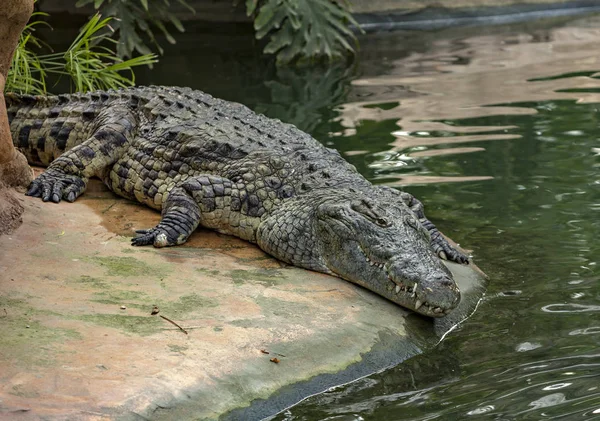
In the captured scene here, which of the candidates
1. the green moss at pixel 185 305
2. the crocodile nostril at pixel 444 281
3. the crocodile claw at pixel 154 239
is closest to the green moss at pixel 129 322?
the green moss at pixel 185 305

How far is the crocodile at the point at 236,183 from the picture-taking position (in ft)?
18.7

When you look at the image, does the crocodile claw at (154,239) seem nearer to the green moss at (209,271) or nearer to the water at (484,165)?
the green moss at (209,271)

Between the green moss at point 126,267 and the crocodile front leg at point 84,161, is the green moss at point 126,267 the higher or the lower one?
the lower one

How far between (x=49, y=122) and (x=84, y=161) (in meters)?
0.91

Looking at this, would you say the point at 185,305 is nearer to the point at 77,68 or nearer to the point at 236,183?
the point at 236,183

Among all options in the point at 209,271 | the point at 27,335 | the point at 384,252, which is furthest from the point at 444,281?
the point at 27,335

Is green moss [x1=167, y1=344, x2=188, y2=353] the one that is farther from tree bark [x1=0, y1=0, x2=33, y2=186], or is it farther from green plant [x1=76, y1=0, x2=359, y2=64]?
green plant [x1=76, y1=0, x2=359, y2=64]

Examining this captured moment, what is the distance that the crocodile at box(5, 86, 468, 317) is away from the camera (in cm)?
569

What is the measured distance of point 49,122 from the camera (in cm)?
777

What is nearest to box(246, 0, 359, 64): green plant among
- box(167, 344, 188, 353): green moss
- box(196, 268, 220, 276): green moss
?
box(196, 268, 220, 276): green moss

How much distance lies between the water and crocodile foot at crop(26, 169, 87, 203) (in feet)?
8.77

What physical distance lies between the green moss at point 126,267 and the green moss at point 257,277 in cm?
41

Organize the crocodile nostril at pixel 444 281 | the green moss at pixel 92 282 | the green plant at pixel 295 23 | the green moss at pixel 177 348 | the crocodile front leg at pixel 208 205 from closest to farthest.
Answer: the green moss at pixel 177 348 < the green moss at pixel 92 282 < the crocodile nostril at pixel 444 281 < the crocodile front leg at pixel 208 205 < the green plant at pixel 295 23

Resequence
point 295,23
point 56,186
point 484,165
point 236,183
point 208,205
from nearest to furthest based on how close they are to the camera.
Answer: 1. point 208,205
2. point 236,183
3. point 56,186
4. point 484,165
5. point 295,23
